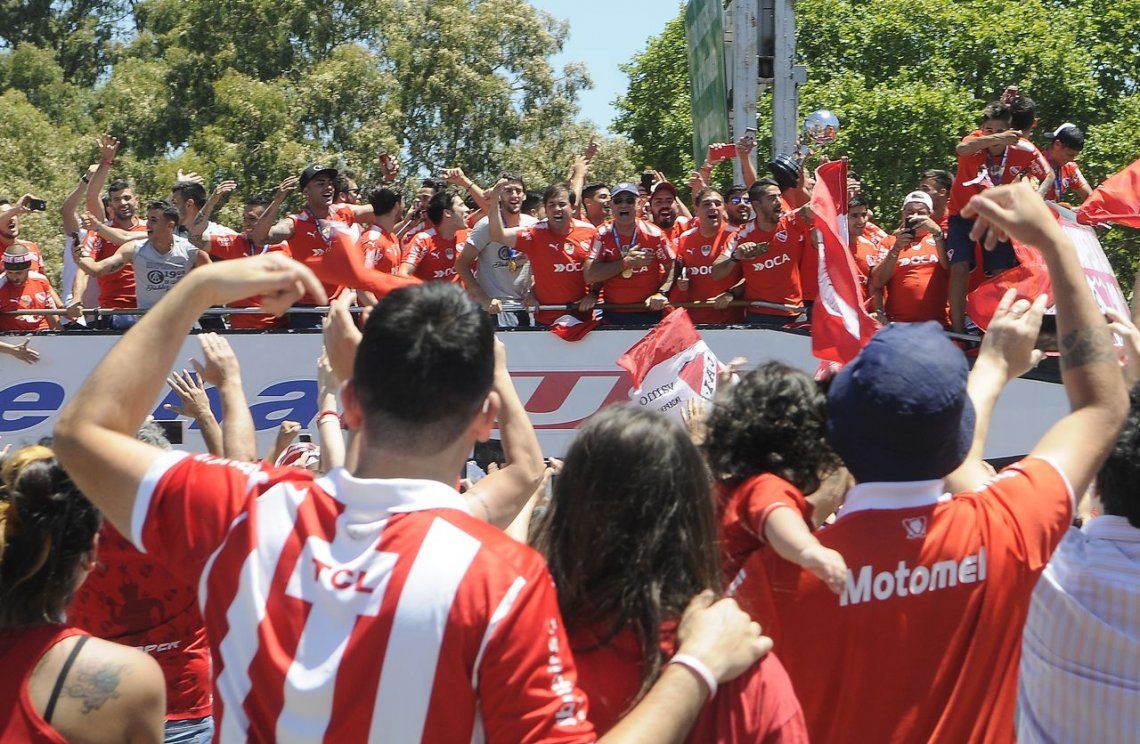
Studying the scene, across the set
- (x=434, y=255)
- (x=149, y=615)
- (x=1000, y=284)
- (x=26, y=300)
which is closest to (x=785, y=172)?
(x=1000, y=284)

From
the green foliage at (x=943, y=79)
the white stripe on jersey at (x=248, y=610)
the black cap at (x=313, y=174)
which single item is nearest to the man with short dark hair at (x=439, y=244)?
the black cap at (x=313, y=174)

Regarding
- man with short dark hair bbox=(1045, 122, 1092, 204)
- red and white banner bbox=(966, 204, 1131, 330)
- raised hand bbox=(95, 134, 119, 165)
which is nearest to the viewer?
red and white banner bbox=(966, 204, 1131, 330)

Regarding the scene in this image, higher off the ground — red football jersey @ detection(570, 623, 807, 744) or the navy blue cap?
the navy blue cap

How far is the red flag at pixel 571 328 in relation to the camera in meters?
10.2

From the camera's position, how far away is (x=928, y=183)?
10.3 meters

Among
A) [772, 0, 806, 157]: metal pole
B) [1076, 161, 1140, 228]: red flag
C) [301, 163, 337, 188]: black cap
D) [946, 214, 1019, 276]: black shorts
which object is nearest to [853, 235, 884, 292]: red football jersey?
[946, 214, 1019, 276]: black shorts

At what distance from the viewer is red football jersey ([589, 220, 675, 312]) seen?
999 centimetres

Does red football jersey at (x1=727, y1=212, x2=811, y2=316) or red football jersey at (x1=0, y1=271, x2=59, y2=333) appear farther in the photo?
red football jersey at (x1=0, y1=271, x2=59, y2=333)

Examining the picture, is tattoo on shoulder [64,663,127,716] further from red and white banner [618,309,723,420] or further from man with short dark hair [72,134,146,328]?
man with short dark hair [72,134,146,328]

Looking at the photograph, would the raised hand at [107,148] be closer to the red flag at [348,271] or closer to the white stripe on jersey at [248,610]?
the red flag at [348,271]

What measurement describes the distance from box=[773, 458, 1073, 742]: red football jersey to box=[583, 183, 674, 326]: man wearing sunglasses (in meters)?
7.57

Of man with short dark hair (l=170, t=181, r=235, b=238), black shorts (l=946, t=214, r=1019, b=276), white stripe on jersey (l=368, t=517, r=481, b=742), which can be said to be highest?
white stripe on jersey (l=368, t=517, r=481, b=742)

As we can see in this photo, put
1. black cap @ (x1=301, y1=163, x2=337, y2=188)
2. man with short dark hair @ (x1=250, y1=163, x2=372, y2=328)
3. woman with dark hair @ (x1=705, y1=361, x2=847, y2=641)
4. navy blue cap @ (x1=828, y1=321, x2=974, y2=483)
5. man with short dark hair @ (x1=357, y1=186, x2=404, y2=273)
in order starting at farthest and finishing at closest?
man with short dark hair @ (x1=357, y1=186, x2=404, y2=273) → black cap @ (x1=301, y1=163, x2=337, y2=188) → man with short dark hair @ (x1=250, y1=163, x2=372, y2=328) → woman with dark hair @ (x1=705, y1=361, x2=847, y2=641) → navy blue cap @ (x1=828, y1=321, x2=974, y2=483)

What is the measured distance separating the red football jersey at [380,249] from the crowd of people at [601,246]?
15 mm
